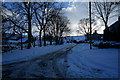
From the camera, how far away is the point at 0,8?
13117 mm

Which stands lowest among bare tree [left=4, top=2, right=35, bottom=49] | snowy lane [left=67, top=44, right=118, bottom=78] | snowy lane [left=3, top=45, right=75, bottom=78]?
snowy lane [left=3, top=45, right=75, bottom=78]

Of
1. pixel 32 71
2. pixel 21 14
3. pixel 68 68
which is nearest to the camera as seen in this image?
pixel 32 71

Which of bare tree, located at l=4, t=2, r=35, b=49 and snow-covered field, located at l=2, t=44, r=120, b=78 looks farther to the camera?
bare tree, located at l=4, t=2, r=35, b=49

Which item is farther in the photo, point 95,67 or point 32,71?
point 95,67

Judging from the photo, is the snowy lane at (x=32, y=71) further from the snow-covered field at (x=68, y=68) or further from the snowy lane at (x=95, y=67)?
the snowy lane at (x=95, y=67)

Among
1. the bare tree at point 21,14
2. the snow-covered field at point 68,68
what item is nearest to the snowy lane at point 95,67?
the snow-covered field at point 68,68

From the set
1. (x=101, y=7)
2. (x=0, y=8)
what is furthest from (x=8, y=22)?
(x=101, y=7)

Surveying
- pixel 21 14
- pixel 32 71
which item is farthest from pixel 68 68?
pixel 21 14

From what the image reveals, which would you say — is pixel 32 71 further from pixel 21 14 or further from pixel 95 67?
pixel 21 14

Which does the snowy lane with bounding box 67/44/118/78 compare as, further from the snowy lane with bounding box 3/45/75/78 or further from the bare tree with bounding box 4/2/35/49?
the bare tree with bounding box 4/2/35/49

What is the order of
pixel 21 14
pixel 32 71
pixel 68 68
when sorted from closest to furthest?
pixel 32 71 → pixel 68 68 → pixel 21 14

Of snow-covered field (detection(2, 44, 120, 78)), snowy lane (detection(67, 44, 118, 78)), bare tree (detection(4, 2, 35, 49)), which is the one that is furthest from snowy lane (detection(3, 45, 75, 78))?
bare tree (detection(4, 2, 35, 49))

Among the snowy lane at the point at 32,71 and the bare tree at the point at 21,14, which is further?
the bare tree at the point at 21,14

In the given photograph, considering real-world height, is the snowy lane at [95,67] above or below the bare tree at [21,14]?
below
